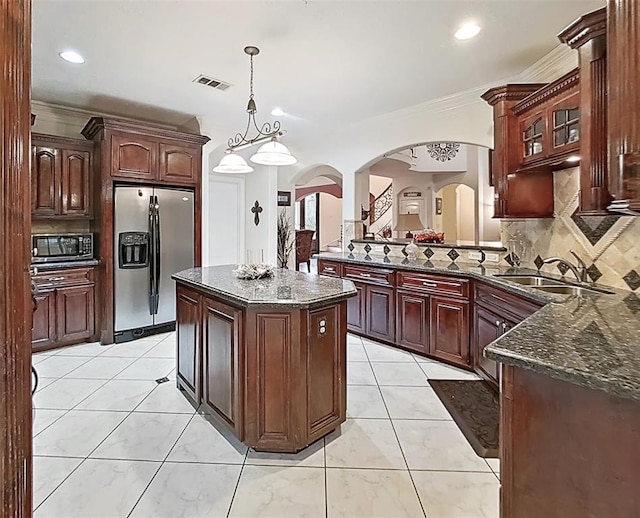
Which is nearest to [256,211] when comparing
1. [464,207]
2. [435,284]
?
[435,284]

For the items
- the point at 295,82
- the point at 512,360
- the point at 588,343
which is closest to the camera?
the point at 512,360

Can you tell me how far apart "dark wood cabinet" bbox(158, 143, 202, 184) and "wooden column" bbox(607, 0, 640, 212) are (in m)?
4.33

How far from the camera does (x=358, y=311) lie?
453cm

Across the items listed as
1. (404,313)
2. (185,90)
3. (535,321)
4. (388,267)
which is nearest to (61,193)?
(185,90)

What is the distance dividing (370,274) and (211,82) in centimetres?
262

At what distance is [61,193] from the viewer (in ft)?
13.7

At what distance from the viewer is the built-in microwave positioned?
13.4ft

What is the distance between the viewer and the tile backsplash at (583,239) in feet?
8.10

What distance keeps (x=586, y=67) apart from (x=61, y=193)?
485cm

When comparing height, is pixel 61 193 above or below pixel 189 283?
above

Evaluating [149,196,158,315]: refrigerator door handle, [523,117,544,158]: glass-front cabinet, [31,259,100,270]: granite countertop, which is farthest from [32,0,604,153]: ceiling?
[31,259,100,270]: granite countertop

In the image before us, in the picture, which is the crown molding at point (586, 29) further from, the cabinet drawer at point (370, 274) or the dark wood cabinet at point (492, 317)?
the cabinet drawer at point (370, 274)

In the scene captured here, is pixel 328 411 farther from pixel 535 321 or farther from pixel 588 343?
pixel 588 343

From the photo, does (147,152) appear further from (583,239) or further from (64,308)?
(583,239)
